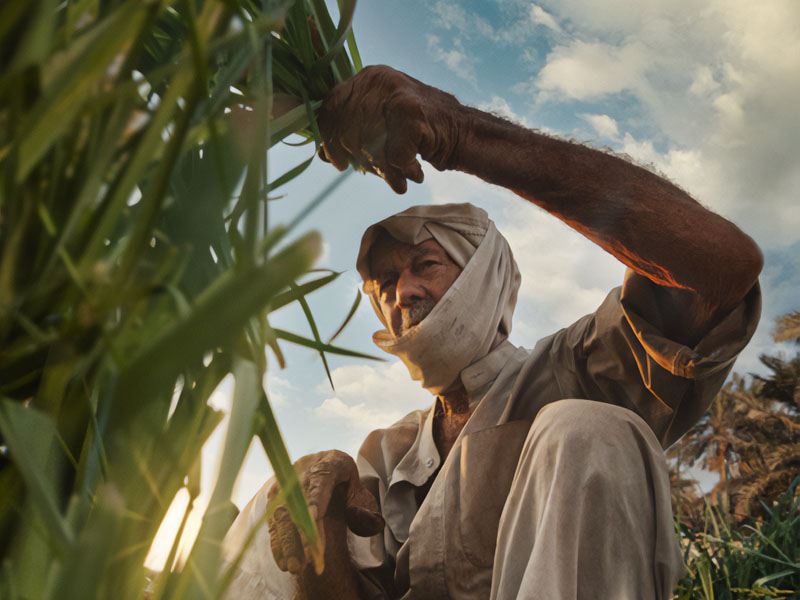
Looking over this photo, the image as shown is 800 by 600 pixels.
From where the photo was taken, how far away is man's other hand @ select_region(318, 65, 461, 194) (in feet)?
4.33

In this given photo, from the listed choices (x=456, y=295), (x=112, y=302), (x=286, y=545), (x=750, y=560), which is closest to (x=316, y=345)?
(x=112, y=302)

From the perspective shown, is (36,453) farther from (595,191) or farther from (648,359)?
(648,359)

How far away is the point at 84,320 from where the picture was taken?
0.99ft

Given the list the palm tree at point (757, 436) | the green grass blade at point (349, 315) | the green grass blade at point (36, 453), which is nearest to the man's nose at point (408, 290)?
the green grass blade at point (349, 315)

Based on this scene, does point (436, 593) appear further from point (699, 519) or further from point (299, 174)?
point (699, 519)

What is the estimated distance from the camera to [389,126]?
1459 millimetres

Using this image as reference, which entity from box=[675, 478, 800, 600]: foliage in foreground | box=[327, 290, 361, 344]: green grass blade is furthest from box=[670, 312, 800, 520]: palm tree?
box=[327, 290, 361, 344]: green grass blade

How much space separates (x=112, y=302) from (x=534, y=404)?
5.84ft

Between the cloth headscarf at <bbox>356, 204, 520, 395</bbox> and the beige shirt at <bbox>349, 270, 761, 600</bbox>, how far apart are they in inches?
4.2

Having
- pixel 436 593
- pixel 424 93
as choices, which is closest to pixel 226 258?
pixel 424 93

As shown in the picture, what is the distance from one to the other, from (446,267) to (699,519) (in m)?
1.38

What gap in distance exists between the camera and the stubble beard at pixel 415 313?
2.37 m

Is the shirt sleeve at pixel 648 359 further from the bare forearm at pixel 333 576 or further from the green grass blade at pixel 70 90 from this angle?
the green grass blade at pixel 70 90

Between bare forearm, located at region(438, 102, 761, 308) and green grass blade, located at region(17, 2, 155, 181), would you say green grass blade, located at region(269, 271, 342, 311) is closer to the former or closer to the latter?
green grass blade, located at region(17, 2, 155, 181)
